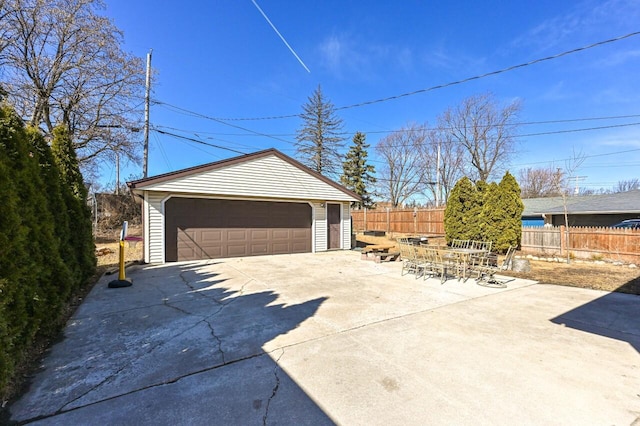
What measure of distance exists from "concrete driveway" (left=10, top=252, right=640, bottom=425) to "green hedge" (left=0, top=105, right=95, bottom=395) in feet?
1.24

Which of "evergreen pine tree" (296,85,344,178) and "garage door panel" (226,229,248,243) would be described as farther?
"evergreen pine tree" (296,85,344,178)

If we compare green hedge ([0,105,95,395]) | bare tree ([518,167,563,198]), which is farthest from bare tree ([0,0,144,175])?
bare tree ([518,167,563,198])

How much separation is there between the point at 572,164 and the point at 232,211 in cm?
1302

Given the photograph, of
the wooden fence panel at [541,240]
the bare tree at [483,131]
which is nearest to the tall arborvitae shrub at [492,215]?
the wooden fence panel at [541,240]

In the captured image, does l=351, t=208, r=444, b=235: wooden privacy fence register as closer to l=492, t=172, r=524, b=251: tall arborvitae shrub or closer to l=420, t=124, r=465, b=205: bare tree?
l=492, t=172, r=524, b=251: tall arborvitae shrub

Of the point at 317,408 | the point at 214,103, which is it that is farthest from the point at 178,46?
the point at 317,408

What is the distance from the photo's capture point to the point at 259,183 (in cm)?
1071

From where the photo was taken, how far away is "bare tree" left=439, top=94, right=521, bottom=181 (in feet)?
77.7

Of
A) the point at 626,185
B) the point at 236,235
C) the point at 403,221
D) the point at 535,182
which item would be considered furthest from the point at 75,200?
the point at 626,185

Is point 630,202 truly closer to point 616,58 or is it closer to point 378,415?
point 616,58

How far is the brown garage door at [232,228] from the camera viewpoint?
31.4 ft

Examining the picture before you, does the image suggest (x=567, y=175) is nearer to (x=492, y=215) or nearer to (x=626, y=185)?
(x=492, y=215)

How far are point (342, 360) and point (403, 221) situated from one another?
1786 cm

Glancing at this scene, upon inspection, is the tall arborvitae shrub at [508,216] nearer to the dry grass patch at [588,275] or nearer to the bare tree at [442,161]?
the dry grass patch at [588,275]
